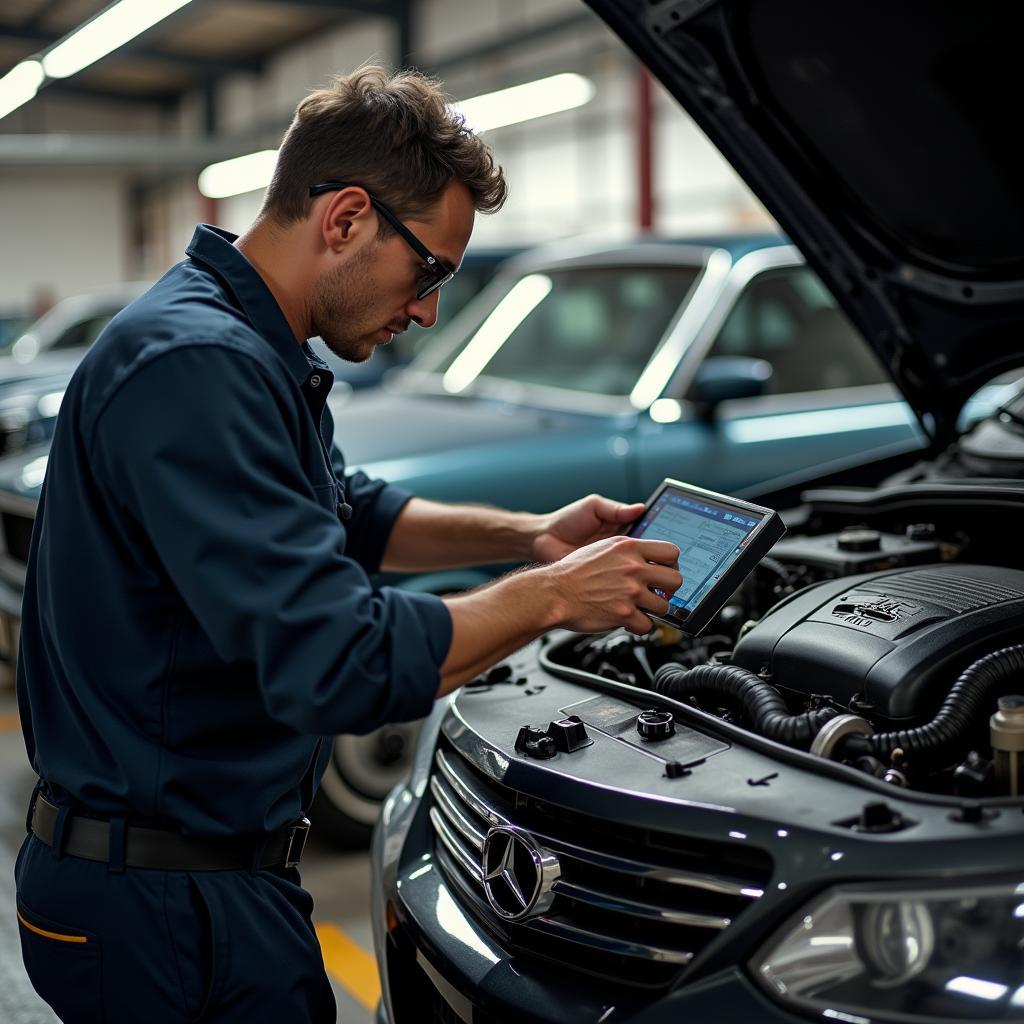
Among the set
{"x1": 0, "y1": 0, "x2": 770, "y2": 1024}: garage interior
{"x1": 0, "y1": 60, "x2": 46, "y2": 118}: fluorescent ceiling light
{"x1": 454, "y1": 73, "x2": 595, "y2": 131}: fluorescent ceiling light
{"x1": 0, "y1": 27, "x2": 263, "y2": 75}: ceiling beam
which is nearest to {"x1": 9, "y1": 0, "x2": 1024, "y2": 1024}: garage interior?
{"x1": 0, "y1": 0, "x2": 770, "y2": 1024}: garage interior

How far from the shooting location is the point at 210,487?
135 centimetres

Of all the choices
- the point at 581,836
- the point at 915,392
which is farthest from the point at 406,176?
the point at 915,392

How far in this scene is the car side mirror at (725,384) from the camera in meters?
3.85

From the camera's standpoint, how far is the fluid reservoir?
152cm

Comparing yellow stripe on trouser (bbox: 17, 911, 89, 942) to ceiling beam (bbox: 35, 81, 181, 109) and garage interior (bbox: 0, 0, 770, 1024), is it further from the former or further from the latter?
ceiling beam (bbox: 35, 81, 181, 109)

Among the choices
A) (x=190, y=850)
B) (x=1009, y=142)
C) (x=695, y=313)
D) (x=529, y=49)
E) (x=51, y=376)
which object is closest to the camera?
(x=190, y=850)

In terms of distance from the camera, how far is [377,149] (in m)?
1.57

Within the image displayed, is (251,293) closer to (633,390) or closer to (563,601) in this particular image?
(563,601)

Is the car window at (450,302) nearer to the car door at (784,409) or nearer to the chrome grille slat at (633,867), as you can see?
the car door at (784,409)

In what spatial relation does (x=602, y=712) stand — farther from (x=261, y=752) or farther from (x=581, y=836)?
(x=261, y=752)

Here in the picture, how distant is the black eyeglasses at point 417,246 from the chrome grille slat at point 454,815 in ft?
2.56

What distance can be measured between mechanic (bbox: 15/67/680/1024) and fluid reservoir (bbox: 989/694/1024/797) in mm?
444

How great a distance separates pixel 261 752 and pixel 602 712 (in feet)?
1.76

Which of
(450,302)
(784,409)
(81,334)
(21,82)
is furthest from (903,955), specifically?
(21,82)
